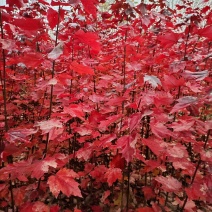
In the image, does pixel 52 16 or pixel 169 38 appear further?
pixel 169 38

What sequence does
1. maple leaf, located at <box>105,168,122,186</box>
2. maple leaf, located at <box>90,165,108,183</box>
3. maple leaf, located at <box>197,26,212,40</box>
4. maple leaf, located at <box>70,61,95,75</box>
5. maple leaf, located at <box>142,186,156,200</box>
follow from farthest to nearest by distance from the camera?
maple leaf, located at <box>90,165,108,183</box>, maple leaf, located at <box>142,186,156,200</box>, maple leaf, located at <box>105,168,122,186</box>, maple leaf, located at <box>197,26,212,40</box>, maple leaf, located at <box>70,61,95,75</box>

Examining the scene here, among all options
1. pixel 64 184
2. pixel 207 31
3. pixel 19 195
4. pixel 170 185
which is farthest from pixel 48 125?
pixel 207 31

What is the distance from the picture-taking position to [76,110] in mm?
1431

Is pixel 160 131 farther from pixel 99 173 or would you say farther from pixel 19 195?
pixel 19 195

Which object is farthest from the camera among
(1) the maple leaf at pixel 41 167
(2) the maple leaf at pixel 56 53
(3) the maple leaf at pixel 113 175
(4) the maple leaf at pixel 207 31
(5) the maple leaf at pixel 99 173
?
(5) the maple leaf at pixel 99 173

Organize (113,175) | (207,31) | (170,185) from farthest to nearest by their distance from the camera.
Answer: (113,175) → (170,185) → (207,31)

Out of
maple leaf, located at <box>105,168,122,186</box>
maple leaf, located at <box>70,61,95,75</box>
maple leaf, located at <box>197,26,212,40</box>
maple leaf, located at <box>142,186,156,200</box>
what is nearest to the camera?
maple leaf, located at <box>70,61,95,75</box>

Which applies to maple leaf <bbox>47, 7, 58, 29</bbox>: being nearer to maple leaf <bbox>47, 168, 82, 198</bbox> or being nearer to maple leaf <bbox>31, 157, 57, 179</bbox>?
maple leaf <bbox>31, 157, 57, 179</bbox>

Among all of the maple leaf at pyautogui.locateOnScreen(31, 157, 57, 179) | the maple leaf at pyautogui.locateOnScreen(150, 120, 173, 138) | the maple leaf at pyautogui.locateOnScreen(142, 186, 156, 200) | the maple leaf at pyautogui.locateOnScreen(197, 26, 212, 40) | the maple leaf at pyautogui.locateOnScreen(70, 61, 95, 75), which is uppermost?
the maple leaf at pyautogui.locateOnScreen(197, 26, 212, 40)

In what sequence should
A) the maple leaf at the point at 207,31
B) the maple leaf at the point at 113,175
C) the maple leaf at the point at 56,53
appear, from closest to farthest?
the maple leaf at the point at 56,53 → the maple leaf at the point at 207,31 → the maple leaf at the point at 113,175

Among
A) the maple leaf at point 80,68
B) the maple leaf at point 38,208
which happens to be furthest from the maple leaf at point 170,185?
the maple leaf at point 80,68

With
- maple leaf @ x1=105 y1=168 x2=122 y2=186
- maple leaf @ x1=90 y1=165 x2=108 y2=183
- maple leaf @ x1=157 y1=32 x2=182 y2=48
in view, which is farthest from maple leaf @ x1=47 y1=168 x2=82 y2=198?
maple leaf @ x1=157 y1=32 x2=182 y2=48

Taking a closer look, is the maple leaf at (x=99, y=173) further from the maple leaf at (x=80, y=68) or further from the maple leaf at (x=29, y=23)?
the maple leaf at (x=29, y=23)

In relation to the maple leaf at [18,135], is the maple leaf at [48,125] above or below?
above
